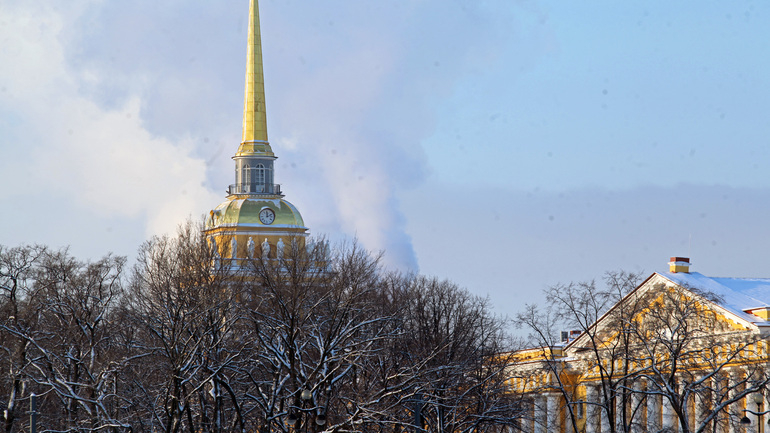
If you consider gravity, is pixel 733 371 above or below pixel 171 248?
below

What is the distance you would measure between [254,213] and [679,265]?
122 feet

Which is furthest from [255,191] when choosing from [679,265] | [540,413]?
[679,265]

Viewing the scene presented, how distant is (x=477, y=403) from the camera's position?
156 feet

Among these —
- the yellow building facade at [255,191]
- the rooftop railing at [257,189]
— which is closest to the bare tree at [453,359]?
the yellow building facade at [255,191]

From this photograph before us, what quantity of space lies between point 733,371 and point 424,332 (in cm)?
1148

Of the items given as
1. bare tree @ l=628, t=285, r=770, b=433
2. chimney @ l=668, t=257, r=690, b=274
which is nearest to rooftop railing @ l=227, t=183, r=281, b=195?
chimney @ l=668, t=257, r=690, b=274

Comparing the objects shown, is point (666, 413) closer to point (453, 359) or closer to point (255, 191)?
point (453, 359)

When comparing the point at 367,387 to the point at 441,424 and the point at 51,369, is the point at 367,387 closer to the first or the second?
the point at 441,424

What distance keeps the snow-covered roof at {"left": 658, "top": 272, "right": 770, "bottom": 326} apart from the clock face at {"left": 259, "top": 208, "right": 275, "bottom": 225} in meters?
36.6

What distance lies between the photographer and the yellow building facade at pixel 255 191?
279 ft

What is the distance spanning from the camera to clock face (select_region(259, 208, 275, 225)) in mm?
85625

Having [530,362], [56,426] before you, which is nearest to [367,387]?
[56,426]

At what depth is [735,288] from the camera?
5438 centimetres

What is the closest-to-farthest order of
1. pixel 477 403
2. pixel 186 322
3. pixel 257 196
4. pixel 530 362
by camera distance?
1. pixel 186 322
2. pixel 477 403
3. pixel 530 362
4. pixel 257 196
